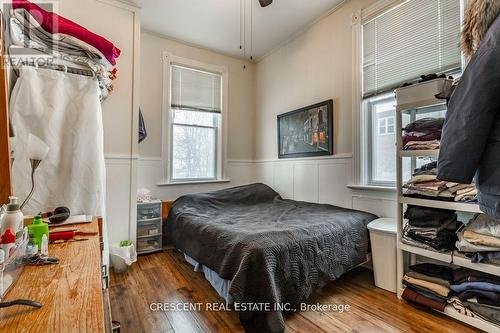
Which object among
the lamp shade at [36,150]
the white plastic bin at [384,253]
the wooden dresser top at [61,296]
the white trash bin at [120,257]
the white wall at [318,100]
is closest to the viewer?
the wooden dresser top at [61,296]

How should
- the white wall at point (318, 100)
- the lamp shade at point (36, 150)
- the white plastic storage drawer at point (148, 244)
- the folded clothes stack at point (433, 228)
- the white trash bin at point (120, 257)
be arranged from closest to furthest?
1. the lamp shade at point (36, 150)
2. the folded clothes stack at point (433, 228)
3. the white trash bin at point (120, 257)
4. the white wall at point (318, 100)
5. the white plastic storage drawer at point (148, 244)

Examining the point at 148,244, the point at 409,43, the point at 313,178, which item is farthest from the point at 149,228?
the point at 409,43

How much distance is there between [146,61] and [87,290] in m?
3.22

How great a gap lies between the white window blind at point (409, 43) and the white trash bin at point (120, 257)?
2976 millimetres

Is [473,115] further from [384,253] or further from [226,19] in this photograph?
[226,19]

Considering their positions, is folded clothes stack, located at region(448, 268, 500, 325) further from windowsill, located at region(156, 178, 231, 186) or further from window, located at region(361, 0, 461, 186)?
windowsill, located at region(156, 178, 231, 186)

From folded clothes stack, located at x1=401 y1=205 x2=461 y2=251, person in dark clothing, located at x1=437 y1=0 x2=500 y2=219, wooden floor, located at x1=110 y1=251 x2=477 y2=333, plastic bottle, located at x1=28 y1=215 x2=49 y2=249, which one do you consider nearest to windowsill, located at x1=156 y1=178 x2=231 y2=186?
wooden floor, located at x1=110 y1=251 x2=477 y2=333

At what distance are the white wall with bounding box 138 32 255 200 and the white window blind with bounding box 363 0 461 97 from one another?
1996 mm

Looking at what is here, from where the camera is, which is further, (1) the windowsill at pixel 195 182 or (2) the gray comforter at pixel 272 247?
(1) the windowsill at pixel 195 182

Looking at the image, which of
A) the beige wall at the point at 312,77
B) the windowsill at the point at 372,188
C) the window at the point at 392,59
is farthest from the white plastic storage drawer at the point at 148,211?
the window at the point at 392,59

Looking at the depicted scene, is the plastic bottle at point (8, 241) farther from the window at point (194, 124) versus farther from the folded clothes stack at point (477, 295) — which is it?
the window at point (194, 124)

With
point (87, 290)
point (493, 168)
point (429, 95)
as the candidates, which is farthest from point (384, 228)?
point (87, 290)

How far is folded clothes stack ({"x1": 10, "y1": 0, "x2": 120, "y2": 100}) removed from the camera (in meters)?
1.44

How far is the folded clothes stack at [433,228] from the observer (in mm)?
1692
